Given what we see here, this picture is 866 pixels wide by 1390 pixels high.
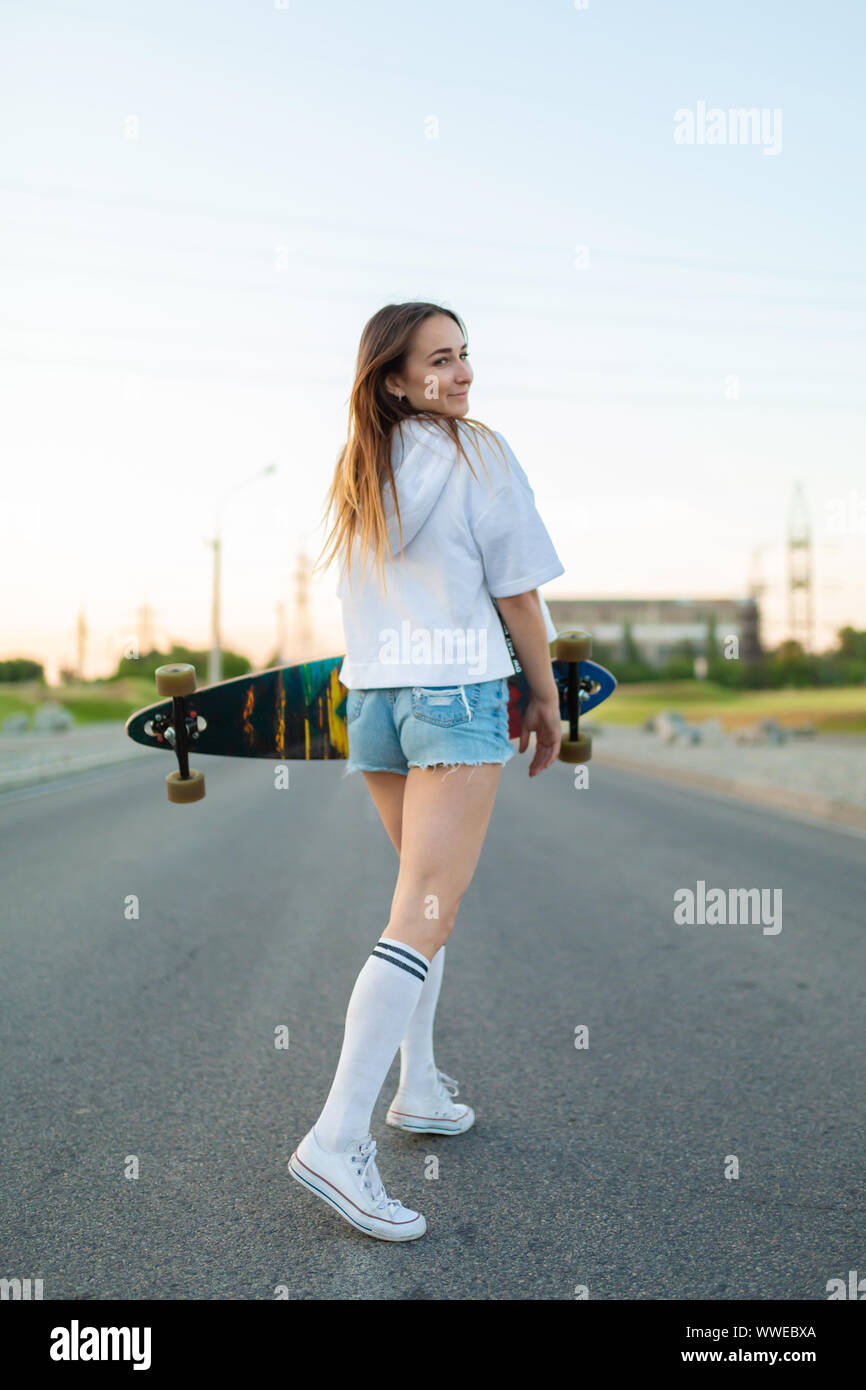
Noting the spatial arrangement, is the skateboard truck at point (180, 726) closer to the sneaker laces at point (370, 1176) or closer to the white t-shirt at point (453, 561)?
the white t-shirt at point (453, 561)

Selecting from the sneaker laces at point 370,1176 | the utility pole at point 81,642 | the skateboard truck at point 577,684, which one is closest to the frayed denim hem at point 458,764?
the skateboard truck at point 577,684

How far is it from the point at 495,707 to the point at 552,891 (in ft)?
15.5

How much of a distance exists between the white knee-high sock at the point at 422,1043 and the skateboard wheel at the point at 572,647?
87 centimetres

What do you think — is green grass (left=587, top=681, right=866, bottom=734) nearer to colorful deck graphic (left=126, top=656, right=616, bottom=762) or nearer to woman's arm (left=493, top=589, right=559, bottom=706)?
colorful deck graphic (left=126, top=656, right=616, bottom=762)

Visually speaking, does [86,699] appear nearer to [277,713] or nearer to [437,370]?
[277,713]

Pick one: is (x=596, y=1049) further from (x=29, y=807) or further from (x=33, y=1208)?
(x=29, y=807)

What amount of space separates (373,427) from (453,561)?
1.28ft

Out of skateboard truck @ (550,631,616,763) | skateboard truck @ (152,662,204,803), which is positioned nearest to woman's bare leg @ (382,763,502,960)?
skateboard truck @ (550,631,616,763)

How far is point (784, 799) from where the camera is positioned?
1292 cm

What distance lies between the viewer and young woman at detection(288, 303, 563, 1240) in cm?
233

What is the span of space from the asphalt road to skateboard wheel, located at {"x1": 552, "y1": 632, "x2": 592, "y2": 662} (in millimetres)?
1285

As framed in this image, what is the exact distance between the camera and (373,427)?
2.52m

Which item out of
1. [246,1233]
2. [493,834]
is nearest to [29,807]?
[493,834]

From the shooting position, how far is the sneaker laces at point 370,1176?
232 cm
